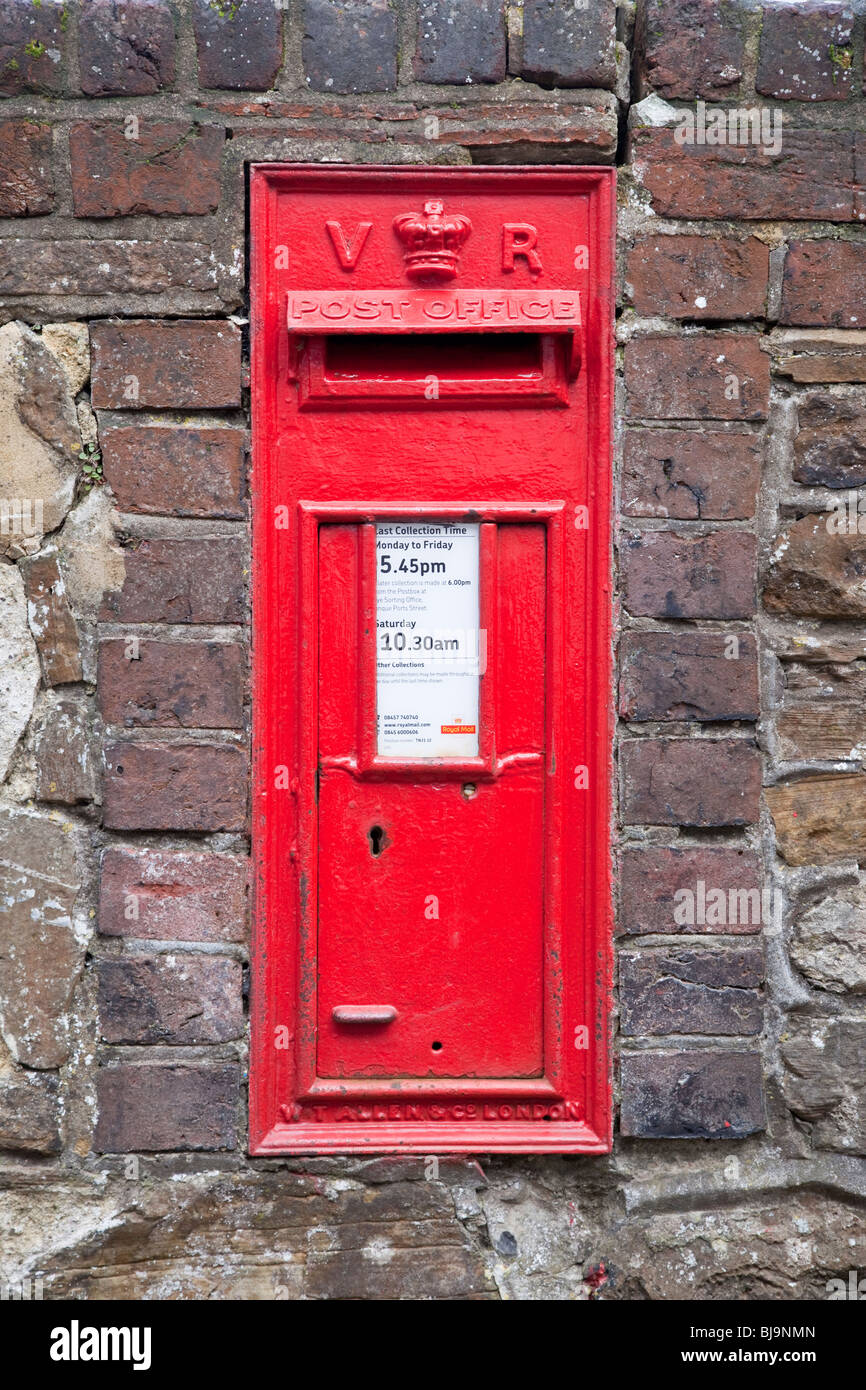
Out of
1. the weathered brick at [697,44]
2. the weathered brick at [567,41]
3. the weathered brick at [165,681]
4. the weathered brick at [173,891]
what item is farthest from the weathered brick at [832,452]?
the weathered brick at [173,891]

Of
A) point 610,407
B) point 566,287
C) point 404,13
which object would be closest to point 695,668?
point 610,407

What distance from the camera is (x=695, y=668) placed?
6.98 feet

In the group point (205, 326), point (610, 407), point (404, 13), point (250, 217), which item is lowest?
point (610, 407)

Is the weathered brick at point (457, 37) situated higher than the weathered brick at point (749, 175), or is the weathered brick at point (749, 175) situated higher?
the weathered brick at point (457, 37)

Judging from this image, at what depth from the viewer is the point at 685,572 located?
212 cm

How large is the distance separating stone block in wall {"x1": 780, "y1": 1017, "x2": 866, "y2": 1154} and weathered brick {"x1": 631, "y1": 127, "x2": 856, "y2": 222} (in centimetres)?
156

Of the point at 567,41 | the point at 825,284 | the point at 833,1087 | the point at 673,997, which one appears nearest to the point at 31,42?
the point at 567,41

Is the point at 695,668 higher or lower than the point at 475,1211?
higher

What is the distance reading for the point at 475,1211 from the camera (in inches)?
84.0

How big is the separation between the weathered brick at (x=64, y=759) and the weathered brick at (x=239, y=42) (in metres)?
1.21

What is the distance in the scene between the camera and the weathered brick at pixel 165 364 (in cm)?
210

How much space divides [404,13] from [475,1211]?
2.24m

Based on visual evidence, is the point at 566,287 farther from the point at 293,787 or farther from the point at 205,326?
the point at 293,787

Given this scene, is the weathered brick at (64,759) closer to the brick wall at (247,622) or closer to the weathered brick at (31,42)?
the brick wall at (247,622)
